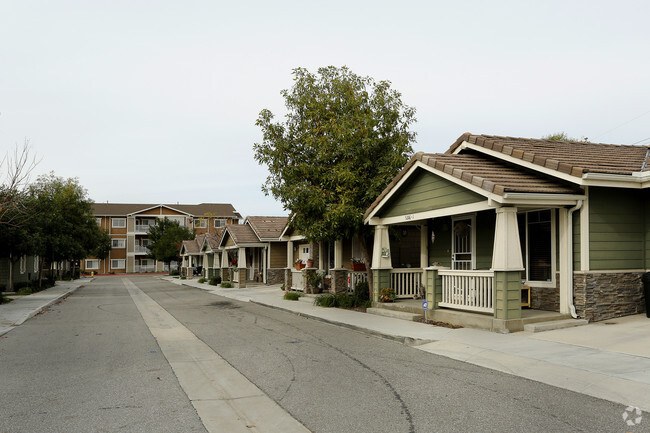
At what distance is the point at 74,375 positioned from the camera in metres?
8.27

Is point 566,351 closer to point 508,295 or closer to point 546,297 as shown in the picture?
point 508,295

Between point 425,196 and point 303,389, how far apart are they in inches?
340

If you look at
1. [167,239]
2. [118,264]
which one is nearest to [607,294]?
[167,239]

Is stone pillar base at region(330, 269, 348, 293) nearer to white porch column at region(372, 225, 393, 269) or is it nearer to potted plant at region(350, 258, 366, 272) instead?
potted plant at region(350, 258, 366, 272)

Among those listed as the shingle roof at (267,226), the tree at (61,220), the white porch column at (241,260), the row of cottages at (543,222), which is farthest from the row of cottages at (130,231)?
the row of cottages at (543,222)

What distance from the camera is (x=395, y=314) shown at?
15055 mm

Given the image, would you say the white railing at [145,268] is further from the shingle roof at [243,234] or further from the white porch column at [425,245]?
the white porch column at [425,245]

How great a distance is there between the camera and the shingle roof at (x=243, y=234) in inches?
1401

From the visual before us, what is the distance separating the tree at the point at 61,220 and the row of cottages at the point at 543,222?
74.1 feet

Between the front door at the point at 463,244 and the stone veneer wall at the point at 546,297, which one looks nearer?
the stone veneer wall at the point at 546,297

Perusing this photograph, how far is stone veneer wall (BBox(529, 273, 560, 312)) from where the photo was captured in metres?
12.5

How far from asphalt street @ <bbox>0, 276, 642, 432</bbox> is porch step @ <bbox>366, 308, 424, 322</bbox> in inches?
91.3

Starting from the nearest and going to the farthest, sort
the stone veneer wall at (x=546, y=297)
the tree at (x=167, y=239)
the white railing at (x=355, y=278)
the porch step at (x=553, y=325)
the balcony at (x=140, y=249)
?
1. the porch step at (x=553, y=325)
2. the stone veneer wall at (x=546, y=297)
3. the white railing at (x=355, y=278)
4. the tree at (x=167, y=239)
5. the balcony at (x=140, y=249)

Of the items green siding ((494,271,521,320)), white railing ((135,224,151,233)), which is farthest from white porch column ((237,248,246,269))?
white railing ((135,224,151,233))
